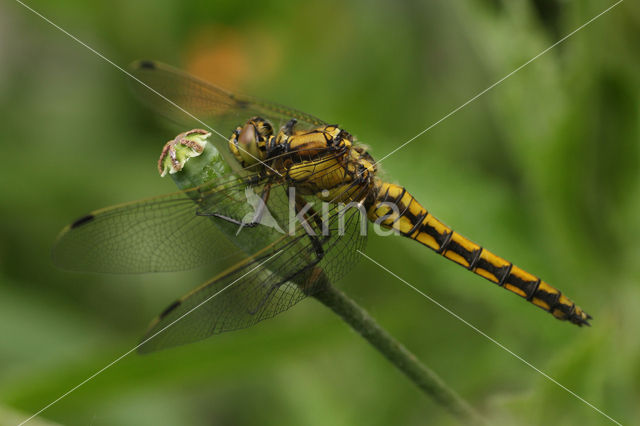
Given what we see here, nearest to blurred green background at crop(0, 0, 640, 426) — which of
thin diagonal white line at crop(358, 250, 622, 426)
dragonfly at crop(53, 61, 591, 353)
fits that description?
thin diagonal white line at crop(358, 250, 622, 426)

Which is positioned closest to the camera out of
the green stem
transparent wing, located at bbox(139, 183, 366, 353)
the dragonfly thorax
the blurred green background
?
the green stem

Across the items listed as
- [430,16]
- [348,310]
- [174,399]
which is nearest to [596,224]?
[348,310]

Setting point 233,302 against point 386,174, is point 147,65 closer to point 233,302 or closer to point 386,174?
point 386,174

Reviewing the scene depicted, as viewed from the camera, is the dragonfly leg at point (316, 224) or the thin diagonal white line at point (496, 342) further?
the dragonfly leg at point (316, 224)

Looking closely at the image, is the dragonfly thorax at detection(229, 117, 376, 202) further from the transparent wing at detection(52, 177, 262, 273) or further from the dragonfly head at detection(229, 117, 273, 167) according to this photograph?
the transparent wing at detection(52, 177, 262, 273)

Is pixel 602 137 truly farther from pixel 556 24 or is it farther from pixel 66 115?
pixel 66 115

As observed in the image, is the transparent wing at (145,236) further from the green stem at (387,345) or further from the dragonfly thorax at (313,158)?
the green stem at (387,345)

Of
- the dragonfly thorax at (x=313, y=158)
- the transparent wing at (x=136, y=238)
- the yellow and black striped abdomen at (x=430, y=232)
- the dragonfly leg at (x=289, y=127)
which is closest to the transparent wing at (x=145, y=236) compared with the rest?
the transparent wing at (x=136, y=238)
